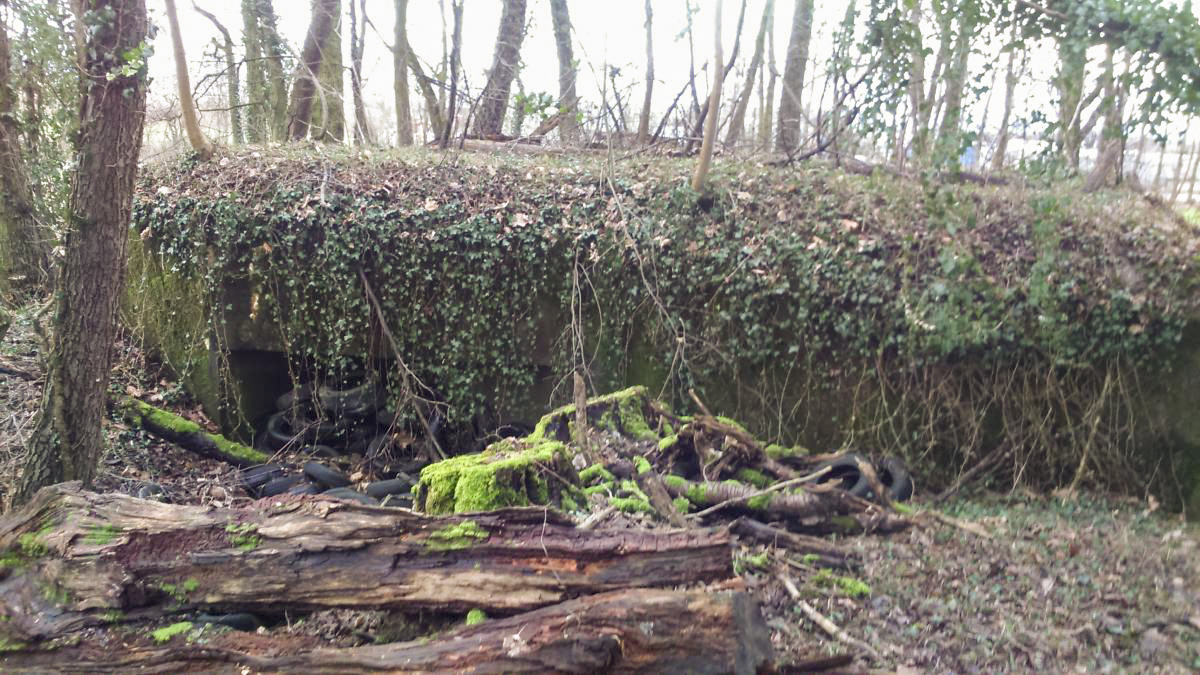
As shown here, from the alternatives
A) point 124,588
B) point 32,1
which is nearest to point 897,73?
point 124,588

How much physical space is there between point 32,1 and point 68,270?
270 cm

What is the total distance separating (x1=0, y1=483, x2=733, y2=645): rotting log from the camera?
2.98m

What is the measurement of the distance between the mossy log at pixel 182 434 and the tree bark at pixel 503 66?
234 inches

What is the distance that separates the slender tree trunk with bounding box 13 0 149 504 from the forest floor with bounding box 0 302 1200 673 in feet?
3.19

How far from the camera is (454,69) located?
9602 mm

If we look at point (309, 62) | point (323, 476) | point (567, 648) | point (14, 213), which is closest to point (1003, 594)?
point (567, 648)

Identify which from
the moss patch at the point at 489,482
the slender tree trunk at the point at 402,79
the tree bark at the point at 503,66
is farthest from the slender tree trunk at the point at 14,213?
the slender tree trunk at the point at 402,79

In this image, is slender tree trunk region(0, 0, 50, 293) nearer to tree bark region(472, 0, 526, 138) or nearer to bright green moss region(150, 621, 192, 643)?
tree bark region(472, 0, 526, 138)

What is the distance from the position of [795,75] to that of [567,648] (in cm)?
1075

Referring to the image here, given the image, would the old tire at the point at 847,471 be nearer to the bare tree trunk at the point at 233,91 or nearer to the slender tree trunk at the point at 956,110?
the slender tree trunk at the point at 956,110

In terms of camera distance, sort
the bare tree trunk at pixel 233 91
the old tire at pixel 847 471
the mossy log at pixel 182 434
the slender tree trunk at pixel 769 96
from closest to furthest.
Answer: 1. the old tire at pixel 847 471
2. the mossy log at pixel 182 434
3. the bare tree trunk at pixel 233 91
4. the slender tree trunk at pixel 769 96

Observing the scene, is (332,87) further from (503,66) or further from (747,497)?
(747,497)

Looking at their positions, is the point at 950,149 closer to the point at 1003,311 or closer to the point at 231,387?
the point at 1003,311

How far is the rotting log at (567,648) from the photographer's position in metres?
2.58
